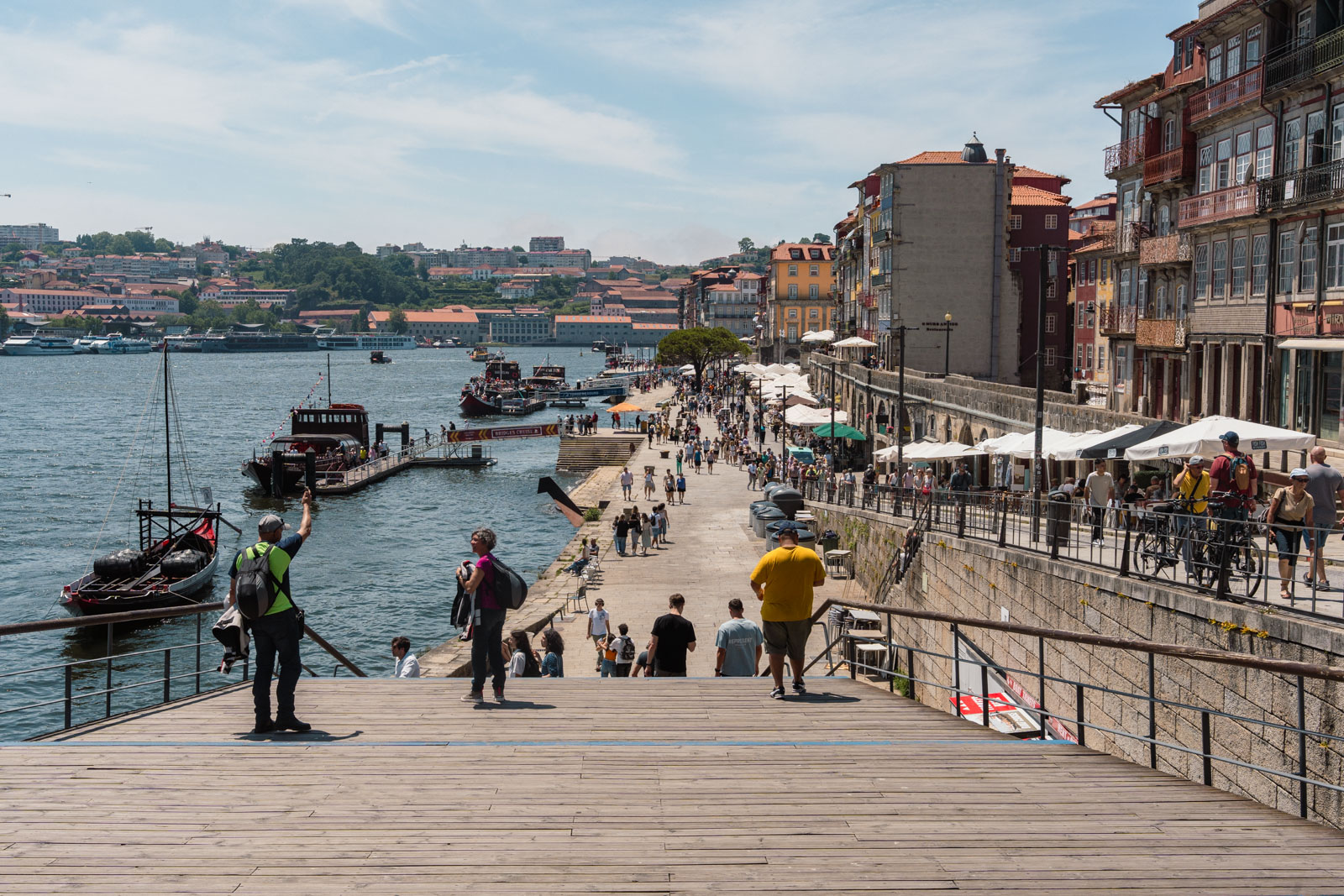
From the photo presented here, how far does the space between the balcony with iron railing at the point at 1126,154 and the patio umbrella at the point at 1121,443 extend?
843 inches

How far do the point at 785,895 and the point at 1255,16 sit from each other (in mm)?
28436

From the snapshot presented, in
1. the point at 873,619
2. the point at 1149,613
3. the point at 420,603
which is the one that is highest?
the point at 1149,613

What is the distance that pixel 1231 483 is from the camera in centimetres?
1308

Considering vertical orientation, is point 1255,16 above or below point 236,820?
above

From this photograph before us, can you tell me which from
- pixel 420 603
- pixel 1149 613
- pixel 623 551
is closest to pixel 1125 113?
pixel 623 551

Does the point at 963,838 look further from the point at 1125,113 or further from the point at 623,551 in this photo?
the point at 1125,113

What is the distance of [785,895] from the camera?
511 cm

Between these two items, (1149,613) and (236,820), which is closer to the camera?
(236,820)

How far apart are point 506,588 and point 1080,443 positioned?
14.7 meters

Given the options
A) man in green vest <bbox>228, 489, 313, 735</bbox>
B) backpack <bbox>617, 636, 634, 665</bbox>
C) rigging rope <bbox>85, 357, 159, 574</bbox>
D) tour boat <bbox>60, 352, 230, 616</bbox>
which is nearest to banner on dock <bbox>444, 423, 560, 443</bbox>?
rigging rope <bbox>85, 357, 159, 574</bbox>

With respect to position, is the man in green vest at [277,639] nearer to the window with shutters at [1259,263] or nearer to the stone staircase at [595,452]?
the window with shutters at [1259,263]

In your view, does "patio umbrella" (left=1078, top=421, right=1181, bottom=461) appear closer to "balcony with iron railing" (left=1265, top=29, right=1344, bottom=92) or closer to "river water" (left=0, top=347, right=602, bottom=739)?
"balcony with iron railing" (left=1265, top=29, right=1344, bottom=92)

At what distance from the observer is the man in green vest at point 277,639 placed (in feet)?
27.2

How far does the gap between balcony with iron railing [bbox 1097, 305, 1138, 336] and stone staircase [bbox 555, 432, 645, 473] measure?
2741 cm
